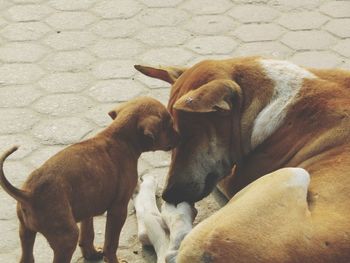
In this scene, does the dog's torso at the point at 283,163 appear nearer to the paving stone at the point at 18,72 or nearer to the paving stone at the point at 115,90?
the paving stone at the point at 115,90

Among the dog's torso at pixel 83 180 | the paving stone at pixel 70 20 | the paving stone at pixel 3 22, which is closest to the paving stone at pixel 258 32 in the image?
the paving stone at pixel 70 20

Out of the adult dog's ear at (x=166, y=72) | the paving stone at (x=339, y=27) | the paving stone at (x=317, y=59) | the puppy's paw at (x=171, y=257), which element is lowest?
the paving stone at (x=317, y=59)

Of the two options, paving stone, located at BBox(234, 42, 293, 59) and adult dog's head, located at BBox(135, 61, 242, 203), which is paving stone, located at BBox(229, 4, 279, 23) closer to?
paving stone, located at BBox(234, 42, 293, 59)

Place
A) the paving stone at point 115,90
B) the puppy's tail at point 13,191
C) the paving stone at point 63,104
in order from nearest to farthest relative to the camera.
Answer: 1. the puppy's tail at point 13,191
2. the paving stone at point 63,104
3. the paving stone at point 115,90

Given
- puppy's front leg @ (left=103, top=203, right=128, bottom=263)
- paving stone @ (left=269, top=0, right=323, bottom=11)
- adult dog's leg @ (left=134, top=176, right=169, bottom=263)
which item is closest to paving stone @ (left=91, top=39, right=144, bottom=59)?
paving stone @ (left=269, top=0, right=323, bottom=11)

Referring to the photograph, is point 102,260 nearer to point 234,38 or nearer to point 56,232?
point 56,232

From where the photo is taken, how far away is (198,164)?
17.2ft

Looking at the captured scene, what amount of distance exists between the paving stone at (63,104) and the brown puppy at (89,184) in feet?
5.87

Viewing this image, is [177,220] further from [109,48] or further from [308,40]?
[308,40]

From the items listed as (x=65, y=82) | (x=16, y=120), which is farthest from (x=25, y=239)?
(x=65, y=82)

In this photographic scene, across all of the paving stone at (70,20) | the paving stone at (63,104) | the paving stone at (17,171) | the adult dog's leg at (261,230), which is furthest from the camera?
the paving stone at (70,20)

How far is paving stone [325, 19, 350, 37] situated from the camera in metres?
8.53

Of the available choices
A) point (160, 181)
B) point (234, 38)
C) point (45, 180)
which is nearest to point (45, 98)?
point (160, 181)

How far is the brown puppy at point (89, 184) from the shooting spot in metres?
4.56
